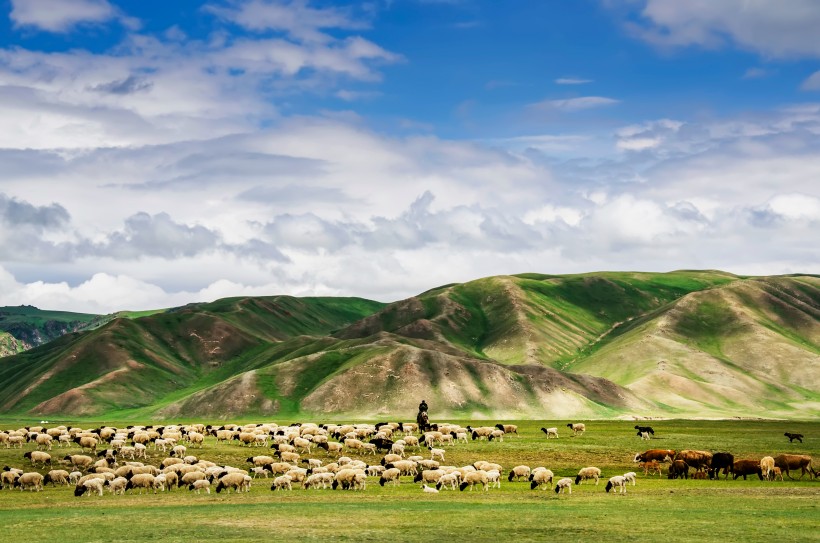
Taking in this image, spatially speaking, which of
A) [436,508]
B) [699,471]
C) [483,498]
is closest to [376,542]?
[436,508]

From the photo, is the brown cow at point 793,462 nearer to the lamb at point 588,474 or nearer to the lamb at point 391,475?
the lamb at point 588,474

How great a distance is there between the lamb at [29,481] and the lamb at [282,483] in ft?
46.8

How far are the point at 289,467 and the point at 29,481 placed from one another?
641 inches

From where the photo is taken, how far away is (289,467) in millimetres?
56375

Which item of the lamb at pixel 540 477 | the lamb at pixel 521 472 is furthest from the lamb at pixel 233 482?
the lamb at pixel 521 472

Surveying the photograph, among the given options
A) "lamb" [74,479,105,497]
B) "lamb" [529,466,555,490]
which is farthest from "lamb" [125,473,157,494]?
"lamb" [529,466,555,490]

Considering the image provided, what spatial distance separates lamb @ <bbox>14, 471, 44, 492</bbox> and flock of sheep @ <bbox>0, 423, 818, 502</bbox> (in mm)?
57

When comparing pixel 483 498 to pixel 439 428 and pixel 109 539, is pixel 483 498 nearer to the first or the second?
pixel 109 539

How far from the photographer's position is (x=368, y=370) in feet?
586

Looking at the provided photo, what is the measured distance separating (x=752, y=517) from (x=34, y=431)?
6856 centimetres

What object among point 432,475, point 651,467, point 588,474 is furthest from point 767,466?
point 432,475

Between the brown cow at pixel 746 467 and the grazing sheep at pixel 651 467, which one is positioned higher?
the brown cow at pixel 746 467

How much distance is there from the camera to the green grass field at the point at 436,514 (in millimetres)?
32062

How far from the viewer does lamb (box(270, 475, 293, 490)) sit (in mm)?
50250
